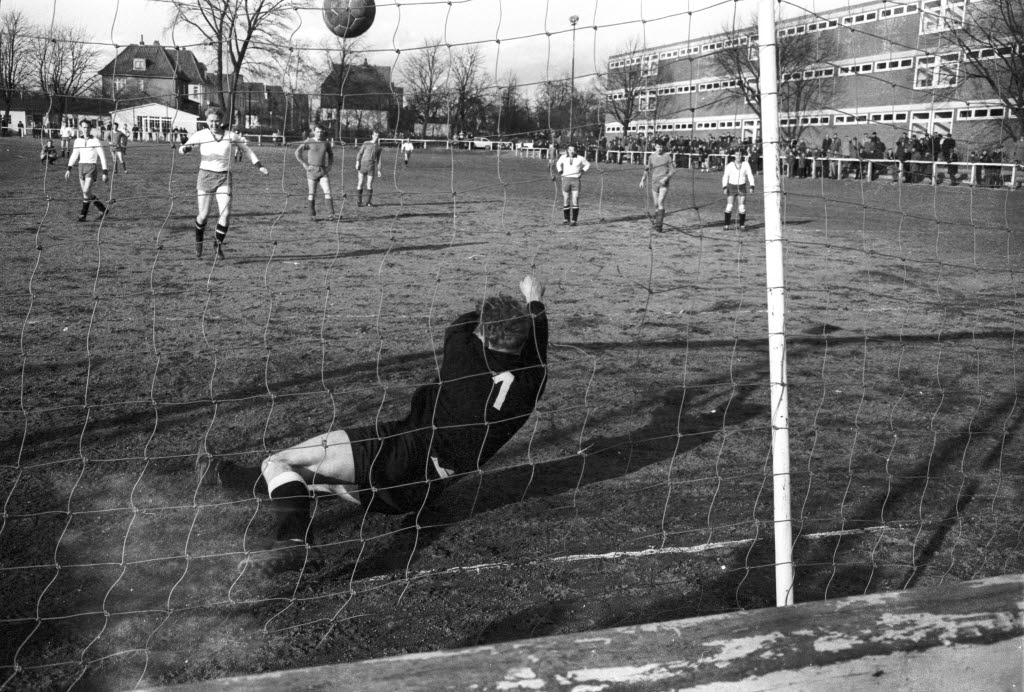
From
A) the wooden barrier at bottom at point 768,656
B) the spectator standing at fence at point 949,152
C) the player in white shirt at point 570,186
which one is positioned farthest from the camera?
the spectator standing at fence at point 949,152

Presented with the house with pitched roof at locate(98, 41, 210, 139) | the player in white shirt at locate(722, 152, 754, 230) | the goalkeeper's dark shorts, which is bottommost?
the goalkeeper's dark shorts

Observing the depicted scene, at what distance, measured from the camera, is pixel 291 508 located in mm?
3719

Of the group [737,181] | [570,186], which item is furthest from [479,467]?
[737,181]

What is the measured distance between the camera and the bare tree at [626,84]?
4.26m

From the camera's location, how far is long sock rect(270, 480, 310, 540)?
3682mm

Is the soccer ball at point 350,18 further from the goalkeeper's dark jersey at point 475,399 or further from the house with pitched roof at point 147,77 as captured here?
the goalkeeper's dark jersey at point 475,399

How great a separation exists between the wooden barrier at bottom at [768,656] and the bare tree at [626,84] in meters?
2.64

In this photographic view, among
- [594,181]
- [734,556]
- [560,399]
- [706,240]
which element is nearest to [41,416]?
[560,399]

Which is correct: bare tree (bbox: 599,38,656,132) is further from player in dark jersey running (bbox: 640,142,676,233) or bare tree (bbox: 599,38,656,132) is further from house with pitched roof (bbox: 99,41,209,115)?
player in dark jersey running (bbox: 640,142,676,233)

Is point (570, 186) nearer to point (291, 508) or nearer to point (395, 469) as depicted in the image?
point (395, 469)

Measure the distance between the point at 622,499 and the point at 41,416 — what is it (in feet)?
11.2

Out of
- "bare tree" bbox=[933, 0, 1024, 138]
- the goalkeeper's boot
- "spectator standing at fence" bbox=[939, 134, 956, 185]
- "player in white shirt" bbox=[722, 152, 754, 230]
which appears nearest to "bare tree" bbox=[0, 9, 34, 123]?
the goalkeeper's boot

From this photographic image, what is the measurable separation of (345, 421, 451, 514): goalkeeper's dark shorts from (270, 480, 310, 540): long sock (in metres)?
0.28

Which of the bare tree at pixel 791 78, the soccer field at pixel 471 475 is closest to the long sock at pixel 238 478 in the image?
the soccer field at pixel 471 475
